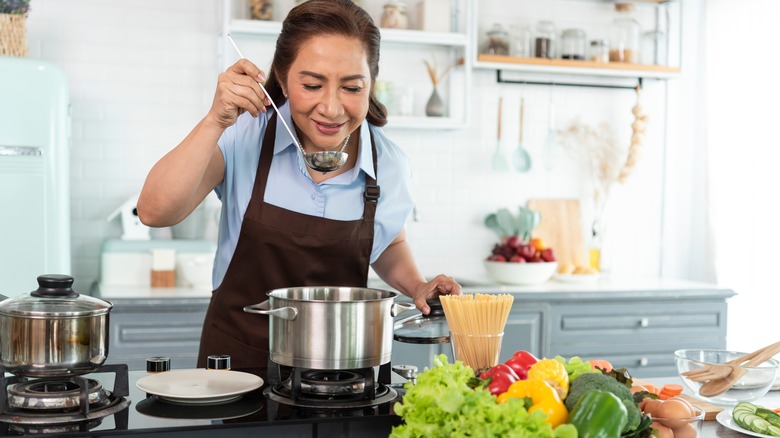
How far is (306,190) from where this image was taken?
253 centimetres

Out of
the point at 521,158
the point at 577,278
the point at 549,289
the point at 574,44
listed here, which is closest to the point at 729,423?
the point at 549,289

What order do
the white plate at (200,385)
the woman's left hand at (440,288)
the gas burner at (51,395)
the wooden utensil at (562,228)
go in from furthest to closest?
the wooden utensil at (562,228)
the woman's left hand at (440,288)
the white plate at (200,385)
the gas burner at (51,395)

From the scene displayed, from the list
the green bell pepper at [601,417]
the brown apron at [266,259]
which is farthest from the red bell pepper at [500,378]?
the brown apron at [266,259]

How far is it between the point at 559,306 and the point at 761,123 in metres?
1.61

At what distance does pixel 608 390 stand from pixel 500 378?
19 cm

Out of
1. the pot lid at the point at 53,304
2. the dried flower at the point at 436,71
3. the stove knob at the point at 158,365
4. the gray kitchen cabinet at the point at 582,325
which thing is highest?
the dried flower at the point at 436,71

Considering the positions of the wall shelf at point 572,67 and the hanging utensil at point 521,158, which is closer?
the wall shelf at point 572,67

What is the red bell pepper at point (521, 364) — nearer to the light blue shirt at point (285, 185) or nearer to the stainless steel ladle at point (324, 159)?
the stainless steel ladle at point (324, 159)

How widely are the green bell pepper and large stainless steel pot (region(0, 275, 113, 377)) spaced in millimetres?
877

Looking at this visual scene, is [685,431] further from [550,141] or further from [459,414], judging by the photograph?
[550,141]

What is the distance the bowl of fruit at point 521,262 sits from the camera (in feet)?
15.4

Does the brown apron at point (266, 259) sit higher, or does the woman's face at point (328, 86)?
the woman's face at point (328, 86)

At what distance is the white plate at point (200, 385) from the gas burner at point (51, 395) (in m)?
0.11

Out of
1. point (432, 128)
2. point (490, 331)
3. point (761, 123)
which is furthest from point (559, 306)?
point (490, 331)
